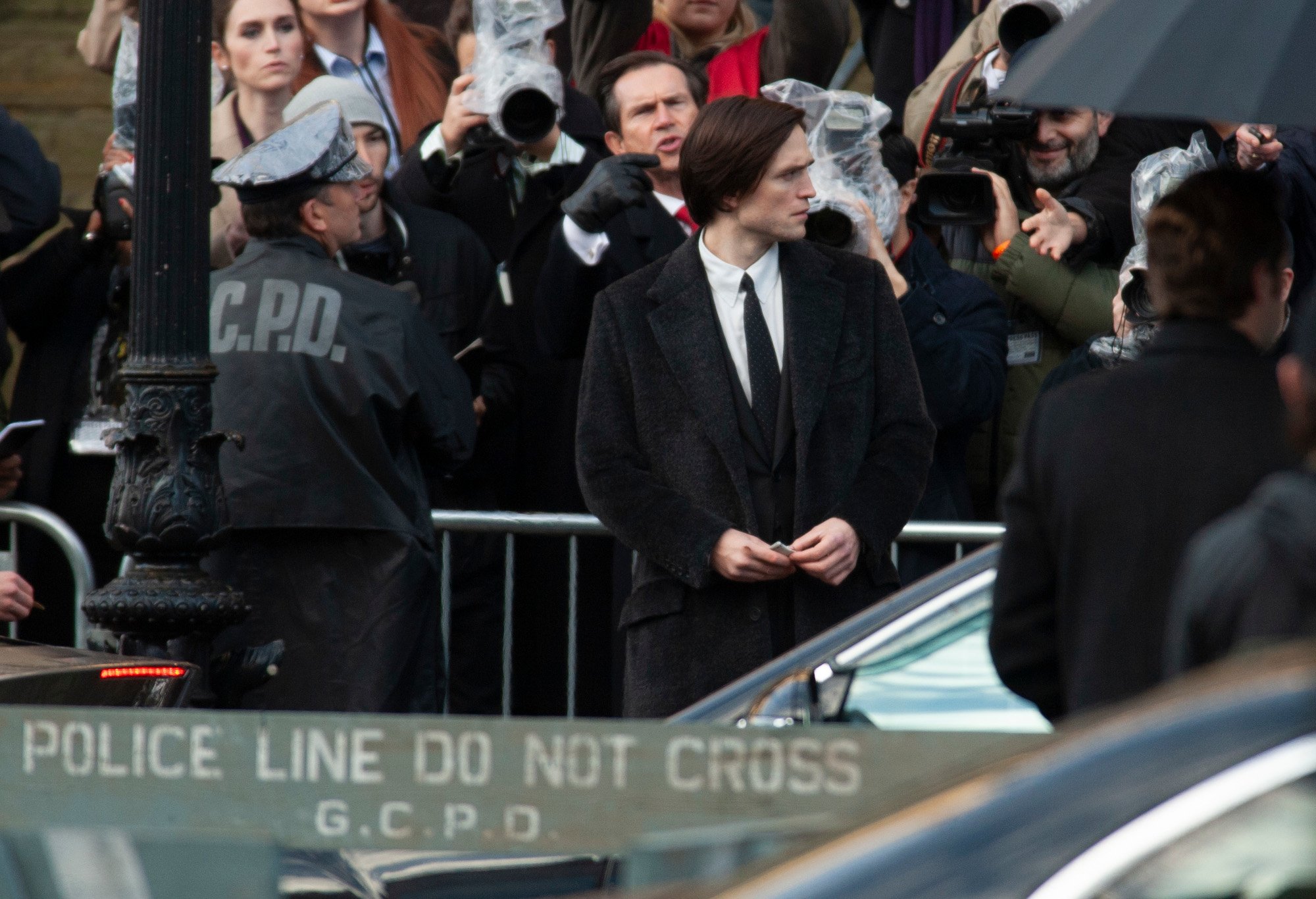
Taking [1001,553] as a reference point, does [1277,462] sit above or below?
above

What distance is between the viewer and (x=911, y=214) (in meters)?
6.52

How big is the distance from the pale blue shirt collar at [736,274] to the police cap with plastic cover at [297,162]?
1.17 metres

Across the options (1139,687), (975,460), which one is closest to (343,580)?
(975,460)

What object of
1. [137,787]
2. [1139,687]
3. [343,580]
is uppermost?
[1139,687]

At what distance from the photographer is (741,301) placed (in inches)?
197

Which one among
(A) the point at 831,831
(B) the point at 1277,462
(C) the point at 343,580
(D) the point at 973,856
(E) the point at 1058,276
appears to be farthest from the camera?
(E) the point at 1058,276

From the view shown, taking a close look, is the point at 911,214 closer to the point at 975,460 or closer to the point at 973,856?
the point at 975,460

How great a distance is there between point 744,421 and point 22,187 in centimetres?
276

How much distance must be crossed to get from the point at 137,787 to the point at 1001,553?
53.7 inches

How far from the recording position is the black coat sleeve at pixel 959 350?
5844 millimetres

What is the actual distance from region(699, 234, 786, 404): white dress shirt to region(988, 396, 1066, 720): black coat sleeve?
174 cm

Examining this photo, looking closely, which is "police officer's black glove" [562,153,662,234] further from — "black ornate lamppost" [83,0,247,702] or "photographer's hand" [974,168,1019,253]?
"black ornate lamppost" [83,0,247,702]

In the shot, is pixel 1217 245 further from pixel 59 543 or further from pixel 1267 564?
pixel 59 543

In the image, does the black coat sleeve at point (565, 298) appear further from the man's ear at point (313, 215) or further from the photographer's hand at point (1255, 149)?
the photographer's hand at point (1255, 149)
